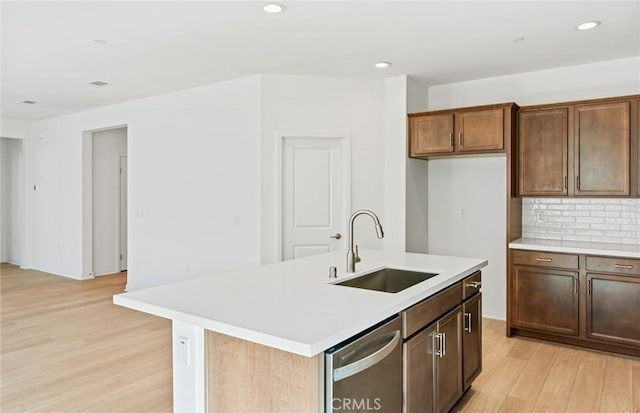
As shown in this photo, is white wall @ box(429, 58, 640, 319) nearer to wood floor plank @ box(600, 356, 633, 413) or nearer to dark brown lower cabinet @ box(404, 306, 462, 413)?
wood floor plank @ box(600, 356, 633, 413)

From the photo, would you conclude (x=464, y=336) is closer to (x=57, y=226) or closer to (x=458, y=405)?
(x=458, y=405)

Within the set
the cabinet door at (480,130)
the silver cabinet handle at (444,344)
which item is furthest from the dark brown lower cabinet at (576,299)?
the silver cabinet handle at (444,344)

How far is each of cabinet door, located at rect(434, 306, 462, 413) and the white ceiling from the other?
205cm

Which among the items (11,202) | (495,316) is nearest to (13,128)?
(11,202)

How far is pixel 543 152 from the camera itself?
4.15 metres

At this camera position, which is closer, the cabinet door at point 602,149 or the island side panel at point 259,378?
the island side panel at point 259,378

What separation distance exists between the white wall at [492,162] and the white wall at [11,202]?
25.9ft

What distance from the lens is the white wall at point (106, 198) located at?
726cm

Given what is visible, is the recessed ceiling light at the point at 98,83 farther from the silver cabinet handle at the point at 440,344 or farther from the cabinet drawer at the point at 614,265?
the cabinet drawer at the point at 614,265

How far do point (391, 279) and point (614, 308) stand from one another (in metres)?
2.23

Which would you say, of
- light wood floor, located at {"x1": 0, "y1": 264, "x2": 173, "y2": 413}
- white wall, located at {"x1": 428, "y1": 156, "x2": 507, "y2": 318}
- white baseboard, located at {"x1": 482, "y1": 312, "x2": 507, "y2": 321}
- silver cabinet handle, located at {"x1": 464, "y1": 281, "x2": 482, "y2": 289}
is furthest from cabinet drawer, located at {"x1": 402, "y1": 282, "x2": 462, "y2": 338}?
white baseboard, located at {"x1": 482, "y1": 312, "x2": 507, "y2": 321}

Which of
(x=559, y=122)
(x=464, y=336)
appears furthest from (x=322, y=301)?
(x=559, y=122)

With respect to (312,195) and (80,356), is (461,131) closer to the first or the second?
(312,195)

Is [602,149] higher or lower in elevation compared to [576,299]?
higher
